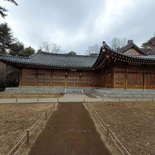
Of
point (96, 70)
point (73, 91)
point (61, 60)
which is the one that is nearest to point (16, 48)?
point (61, 60)

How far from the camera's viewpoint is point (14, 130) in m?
3.51

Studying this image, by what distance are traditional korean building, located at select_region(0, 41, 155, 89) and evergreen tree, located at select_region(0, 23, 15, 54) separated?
584 inches


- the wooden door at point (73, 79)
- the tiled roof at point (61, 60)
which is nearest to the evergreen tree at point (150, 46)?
the tiled roof at point (61, 60)

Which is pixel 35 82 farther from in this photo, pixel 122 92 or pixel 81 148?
pixel 81 148

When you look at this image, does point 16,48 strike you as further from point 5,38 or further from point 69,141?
point 69,141

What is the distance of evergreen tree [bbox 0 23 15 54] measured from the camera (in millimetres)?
27797

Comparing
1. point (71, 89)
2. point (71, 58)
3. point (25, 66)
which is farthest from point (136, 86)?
point (25, 66)

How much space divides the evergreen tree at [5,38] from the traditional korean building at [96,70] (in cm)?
1482

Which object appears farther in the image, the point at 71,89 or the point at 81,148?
the point at 71,89

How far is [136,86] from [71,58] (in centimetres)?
1348

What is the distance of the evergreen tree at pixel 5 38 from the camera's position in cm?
2780

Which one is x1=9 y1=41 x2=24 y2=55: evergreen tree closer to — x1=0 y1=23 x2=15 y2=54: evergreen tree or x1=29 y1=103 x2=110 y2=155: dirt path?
x1=0 y1=23 x2=15 y2=54: evergreen tree

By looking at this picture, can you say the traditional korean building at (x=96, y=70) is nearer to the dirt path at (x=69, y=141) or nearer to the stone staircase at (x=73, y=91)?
the stone staircase at (x=73, y=91)

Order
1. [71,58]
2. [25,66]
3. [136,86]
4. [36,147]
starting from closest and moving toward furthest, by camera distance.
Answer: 1. [36,147]
2. [136,86]
3. [25,66]
4. [71,58]
